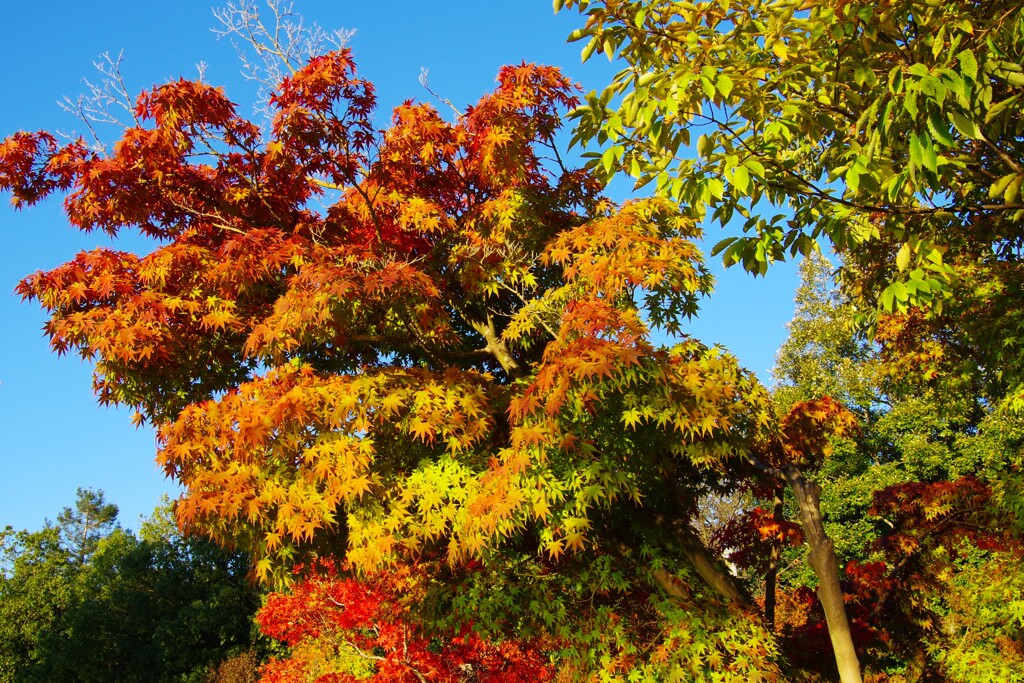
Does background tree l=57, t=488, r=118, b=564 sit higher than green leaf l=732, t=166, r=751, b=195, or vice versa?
background tree l=57, t=488, r=118, b=564

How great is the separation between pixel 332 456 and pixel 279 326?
1.02 meters

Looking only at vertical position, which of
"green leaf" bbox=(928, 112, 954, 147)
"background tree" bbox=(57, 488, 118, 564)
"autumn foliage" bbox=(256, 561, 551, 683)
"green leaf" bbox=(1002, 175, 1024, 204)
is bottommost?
"autumn foliage" bbox=(256, 561, 551, 683)

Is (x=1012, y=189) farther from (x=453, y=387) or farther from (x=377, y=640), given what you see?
(x=377, y=640)

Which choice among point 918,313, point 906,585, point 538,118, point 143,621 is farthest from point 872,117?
point 143,621

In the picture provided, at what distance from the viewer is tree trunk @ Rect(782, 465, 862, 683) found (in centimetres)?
643

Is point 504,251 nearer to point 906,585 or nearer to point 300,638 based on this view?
point 906,585

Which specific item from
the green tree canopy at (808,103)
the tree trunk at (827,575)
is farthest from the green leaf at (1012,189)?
the tree trunk at (827,575)

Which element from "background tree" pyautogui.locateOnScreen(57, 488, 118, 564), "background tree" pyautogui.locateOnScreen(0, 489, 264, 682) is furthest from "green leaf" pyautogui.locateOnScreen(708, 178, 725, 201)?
"background tree" pyautogui.locateOnScreen(57, 488, 118, 564)

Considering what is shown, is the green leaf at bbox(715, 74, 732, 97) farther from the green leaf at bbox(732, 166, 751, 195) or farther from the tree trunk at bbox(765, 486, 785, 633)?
the tree trunk at bbox(765, 486, 785, 633)

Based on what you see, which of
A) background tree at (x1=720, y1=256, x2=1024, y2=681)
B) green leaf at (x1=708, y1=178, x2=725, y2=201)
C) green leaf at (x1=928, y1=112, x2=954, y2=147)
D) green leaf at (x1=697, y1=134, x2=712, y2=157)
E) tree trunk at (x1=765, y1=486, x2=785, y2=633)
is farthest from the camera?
background tree at (x1=720, y1=256, x2=1024, y2=681)

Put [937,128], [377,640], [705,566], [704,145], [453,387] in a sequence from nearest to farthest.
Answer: [937,128] < [704,145] < [453,387] < [705,566] < [377,640]

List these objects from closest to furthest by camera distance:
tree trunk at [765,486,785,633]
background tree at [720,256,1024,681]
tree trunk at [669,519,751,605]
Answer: tree trunk at [669,519,751,605] → tree trunk at [765,486,785,633] → background tree at [720,256,1024,681]

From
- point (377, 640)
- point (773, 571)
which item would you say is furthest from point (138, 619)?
point (773, 571)

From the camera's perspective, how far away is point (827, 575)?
666 cm
